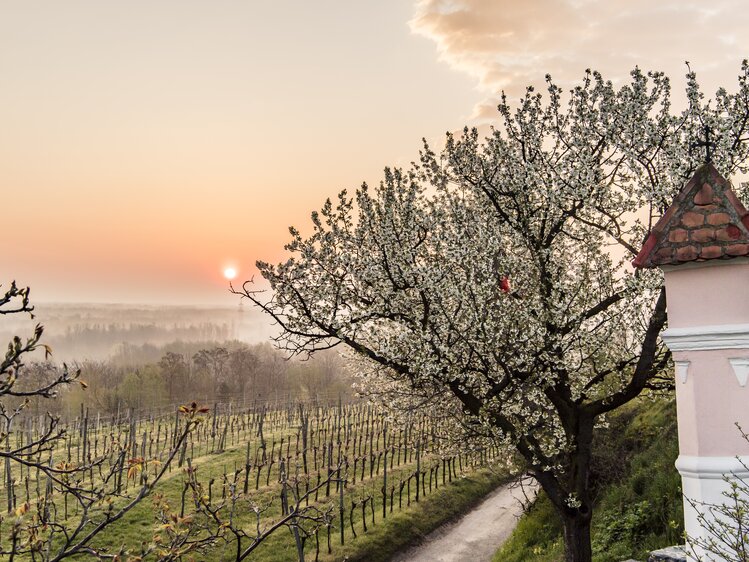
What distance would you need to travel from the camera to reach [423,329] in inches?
468

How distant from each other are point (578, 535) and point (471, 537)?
12.7 metres

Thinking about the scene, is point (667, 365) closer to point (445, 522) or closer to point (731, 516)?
point (731, 516)

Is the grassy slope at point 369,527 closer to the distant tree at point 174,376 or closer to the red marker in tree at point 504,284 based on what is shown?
the red marker in tree at point 504,284

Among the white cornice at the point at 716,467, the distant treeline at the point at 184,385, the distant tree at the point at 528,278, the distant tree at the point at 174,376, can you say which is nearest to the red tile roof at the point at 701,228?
the white cornice at the point at 716,467

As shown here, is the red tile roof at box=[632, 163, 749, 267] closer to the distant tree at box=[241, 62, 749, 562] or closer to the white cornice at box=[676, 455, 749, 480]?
the white cornice at box=[676, 455, 749, 480]

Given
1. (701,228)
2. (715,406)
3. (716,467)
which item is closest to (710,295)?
(701,228)

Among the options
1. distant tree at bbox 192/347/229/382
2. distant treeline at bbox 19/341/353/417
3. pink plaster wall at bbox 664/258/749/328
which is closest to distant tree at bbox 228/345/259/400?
distant treeline at bbox 19/341/353/417

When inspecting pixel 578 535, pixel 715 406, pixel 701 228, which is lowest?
pixel 578 535

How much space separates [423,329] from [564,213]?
12.4 ft

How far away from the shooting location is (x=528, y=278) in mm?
12727

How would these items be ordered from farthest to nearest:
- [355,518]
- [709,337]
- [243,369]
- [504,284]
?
[243,369] → [355,518] → [504,284] → [709,337]

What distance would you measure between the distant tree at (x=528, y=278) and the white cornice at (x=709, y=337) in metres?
5.56

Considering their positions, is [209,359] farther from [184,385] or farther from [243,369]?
[184,385]

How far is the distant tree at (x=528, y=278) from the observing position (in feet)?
36.9
